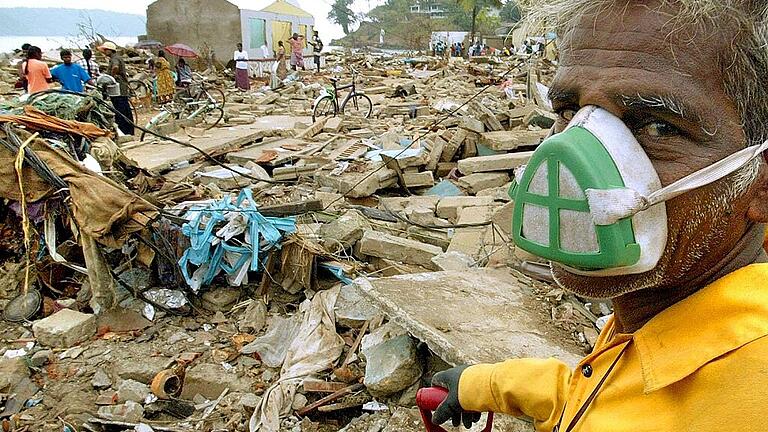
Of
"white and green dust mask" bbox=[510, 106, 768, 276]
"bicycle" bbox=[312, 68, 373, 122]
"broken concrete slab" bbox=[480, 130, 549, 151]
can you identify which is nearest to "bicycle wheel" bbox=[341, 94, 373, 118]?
"bicycle" bbox=[312, 68, 373, 122]

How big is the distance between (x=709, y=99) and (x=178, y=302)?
5.03 m

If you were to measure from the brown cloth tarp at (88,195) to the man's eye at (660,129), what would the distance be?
4.66m

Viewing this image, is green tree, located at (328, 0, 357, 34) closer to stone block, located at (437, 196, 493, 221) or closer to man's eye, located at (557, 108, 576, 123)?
stone block, located at (437, 196, 493, 221)

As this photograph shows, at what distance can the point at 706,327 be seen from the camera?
3.02ft

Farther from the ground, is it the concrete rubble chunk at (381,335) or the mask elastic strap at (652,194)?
the mask elastic strap at (652,194)

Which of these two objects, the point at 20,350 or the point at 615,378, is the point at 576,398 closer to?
the point at 615,378

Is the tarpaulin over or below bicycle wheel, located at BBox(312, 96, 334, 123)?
below

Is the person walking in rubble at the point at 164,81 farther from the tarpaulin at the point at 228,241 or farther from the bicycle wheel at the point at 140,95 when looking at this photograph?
the tarpaulin at the point at 228,241

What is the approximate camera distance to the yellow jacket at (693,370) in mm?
818

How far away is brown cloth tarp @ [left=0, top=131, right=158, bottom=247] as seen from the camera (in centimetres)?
484

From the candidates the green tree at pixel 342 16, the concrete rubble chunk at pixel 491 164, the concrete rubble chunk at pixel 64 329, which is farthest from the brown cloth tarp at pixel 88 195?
the green tree at pixel 342 16

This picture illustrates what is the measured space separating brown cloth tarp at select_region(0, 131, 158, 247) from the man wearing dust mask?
179 inches

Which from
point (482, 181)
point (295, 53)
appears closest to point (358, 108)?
point (482, 181)

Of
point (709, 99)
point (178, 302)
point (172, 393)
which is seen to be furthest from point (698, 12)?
point (178, 302)
